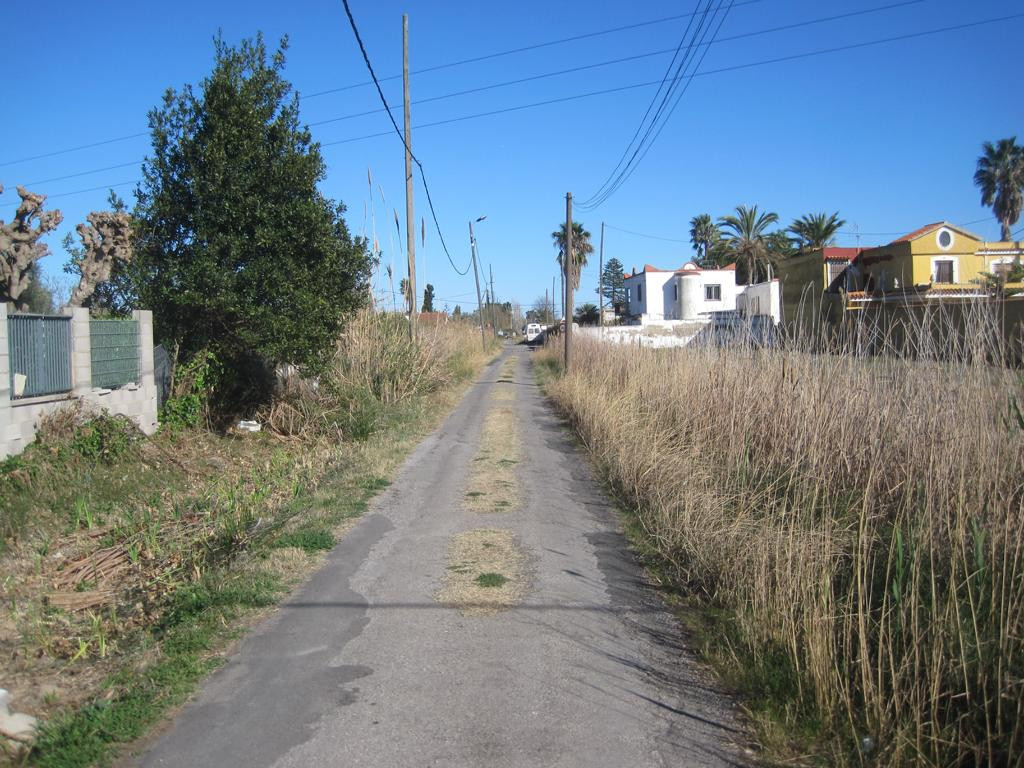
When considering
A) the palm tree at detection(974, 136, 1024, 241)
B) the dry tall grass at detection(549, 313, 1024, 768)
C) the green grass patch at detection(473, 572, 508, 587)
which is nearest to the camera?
the dry tall grass at detection(549, 313, 1024, 768)

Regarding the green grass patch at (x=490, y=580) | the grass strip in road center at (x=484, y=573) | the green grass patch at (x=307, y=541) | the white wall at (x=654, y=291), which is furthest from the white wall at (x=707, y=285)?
the green grass patch at (x=490, y=580)

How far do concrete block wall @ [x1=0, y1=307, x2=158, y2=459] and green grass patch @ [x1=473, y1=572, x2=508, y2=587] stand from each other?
20.3 feet

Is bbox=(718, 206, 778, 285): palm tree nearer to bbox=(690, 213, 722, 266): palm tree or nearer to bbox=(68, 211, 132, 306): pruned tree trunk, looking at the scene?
bbox=(690, 213, 722, 266): palm tree

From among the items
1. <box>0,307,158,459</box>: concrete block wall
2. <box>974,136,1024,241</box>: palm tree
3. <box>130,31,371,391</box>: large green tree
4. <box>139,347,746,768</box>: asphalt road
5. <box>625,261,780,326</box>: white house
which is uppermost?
<box>974,136,1024,241</box>: palm tree

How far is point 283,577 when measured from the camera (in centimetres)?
620

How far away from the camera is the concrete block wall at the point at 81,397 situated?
888 centimetres

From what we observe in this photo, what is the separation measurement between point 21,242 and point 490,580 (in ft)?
A: 53.2

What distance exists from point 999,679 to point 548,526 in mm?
4935

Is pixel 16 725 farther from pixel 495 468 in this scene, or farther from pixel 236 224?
pixel 236 224

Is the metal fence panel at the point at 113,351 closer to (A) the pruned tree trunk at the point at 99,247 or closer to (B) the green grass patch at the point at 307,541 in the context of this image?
(B) the green grass patch at the point at 307,541

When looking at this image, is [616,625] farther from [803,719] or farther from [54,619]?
[54,619]

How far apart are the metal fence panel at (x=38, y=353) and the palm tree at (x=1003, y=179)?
167 feet

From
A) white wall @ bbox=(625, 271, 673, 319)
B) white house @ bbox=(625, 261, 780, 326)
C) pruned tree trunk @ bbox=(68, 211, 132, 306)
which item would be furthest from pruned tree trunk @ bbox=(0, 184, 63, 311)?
white wall @ bbox=(625, 271, 673, 319)

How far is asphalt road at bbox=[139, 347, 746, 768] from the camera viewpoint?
3631mm
